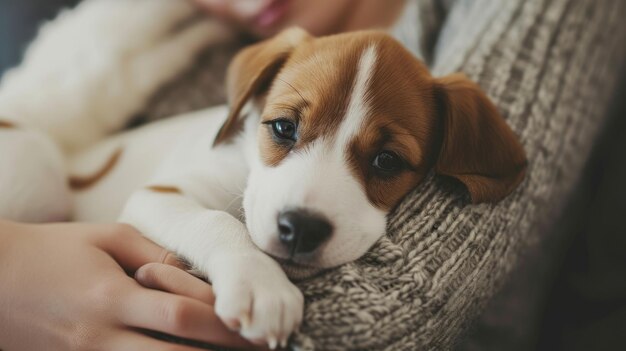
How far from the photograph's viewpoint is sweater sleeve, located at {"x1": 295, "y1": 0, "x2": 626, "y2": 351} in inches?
47.8

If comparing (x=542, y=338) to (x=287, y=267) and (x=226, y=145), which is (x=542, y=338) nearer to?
(x=287, y=267)

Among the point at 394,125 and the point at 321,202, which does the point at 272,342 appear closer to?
the point at 321,202

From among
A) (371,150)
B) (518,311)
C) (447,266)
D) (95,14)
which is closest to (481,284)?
(447,266)

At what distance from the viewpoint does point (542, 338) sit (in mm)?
2000

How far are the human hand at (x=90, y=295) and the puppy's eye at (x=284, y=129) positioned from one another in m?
0.46

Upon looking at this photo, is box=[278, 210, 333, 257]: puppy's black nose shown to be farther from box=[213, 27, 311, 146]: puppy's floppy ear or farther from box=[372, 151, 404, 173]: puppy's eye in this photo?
box=[213, 27, 311, 146]: puppy's floppy ear

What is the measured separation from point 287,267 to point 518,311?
135 centimetres

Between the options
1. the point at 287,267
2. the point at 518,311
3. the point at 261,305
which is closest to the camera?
the point at 261,305

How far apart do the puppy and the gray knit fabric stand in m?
0.07

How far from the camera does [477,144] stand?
1579 mm

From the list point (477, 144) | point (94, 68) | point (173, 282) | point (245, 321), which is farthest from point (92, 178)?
point (477, 144)

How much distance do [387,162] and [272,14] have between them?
1.54 metres

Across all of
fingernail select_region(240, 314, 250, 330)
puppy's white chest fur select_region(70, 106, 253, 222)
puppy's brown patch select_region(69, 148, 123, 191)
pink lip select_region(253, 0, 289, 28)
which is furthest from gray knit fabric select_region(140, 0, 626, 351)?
puppy's brown patch select_region(69, 148, 123, 191)

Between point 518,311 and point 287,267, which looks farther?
point 518,311
